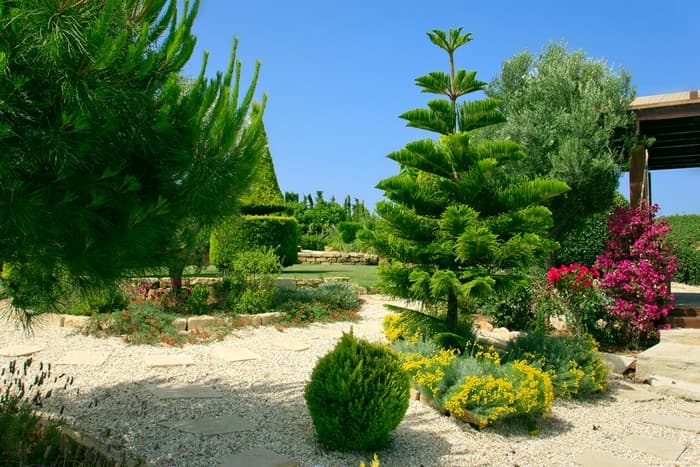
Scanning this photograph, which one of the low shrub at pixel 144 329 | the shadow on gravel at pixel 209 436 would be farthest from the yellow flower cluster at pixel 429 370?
the low shrub at pixel 144 329

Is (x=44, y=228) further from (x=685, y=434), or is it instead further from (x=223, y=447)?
(x=685, y=434)

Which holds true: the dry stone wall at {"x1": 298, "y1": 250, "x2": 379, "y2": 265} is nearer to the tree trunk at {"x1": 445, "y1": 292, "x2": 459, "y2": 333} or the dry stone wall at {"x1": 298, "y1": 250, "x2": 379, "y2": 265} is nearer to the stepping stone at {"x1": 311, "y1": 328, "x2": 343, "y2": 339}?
the stepping stone at {"x1": 311, "y1": 328, "x2": 343, "y2": 339}

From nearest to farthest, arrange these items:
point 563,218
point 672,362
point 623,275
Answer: point 672,362 < point 623,275 < point 563,218

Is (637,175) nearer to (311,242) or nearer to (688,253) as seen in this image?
(688,253)

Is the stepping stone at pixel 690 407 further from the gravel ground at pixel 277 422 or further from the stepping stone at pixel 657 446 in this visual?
the stepping stone at pixel 657 446

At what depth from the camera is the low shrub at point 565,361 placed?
16.7 feet

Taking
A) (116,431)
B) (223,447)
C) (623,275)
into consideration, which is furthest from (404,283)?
(623,275)

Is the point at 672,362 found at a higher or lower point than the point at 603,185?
lower

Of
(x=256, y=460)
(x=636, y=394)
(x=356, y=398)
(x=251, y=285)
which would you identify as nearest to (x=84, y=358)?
(x=251, y=285)

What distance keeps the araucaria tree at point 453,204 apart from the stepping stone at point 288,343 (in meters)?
1.64

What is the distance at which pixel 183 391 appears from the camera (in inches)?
183

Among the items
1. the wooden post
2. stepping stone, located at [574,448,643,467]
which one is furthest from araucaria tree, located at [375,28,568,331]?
the wooden post

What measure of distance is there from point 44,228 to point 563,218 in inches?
302

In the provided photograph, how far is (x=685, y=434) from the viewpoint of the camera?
4.45 metres
